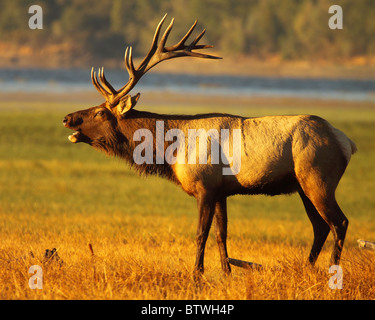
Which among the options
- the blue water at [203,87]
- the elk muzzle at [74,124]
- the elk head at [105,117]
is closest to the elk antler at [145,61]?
the elk head at [105,117]

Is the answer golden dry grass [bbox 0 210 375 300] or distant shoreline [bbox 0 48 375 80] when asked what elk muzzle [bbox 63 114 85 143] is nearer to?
golden dry grass [bbox 0 210 375 300]

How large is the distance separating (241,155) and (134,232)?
15.7ft

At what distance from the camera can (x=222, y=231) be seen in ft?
27.7

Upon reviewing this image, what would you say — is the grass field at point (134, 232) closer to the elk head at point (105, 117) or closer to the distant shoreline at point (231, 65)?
the elk head at point (105, 117)

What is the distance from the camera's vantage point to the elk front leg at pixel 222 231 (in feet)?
27.7

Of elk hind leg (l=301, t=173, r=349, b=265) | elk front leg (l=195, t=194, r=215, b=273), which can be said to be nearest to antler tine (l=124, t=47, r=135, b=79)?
elk front leg (l=195, t=194, r=215, b=273)

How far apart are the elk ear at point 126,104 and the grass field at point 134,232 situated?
1613 mm

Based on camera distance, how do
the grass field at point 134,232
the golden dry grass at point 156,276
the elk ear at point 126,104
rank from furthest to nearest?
1. the elk ear at point 126,104
2. the grass field at point 134,232
3. the golden dry grass at point 156,276

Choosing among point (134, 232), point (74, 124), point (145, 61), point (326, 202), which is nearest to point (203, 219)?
point (326, 202)

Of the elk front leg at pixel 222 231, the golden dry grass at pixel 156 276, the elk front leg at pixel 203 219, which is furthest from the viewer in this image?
the elk front leg at pixel 222 231

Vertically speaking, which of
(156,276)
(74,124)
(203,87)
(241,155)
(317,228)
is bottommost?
(156,276)

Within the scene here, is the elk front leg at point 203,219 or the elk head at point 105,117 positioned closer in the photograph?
the elk front leg at point 203,219

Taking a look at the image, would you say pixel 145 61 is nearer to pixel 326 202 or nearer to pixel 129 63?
pixel 129 63

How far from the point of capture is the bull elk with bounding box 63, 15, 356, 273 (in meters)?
8.06
